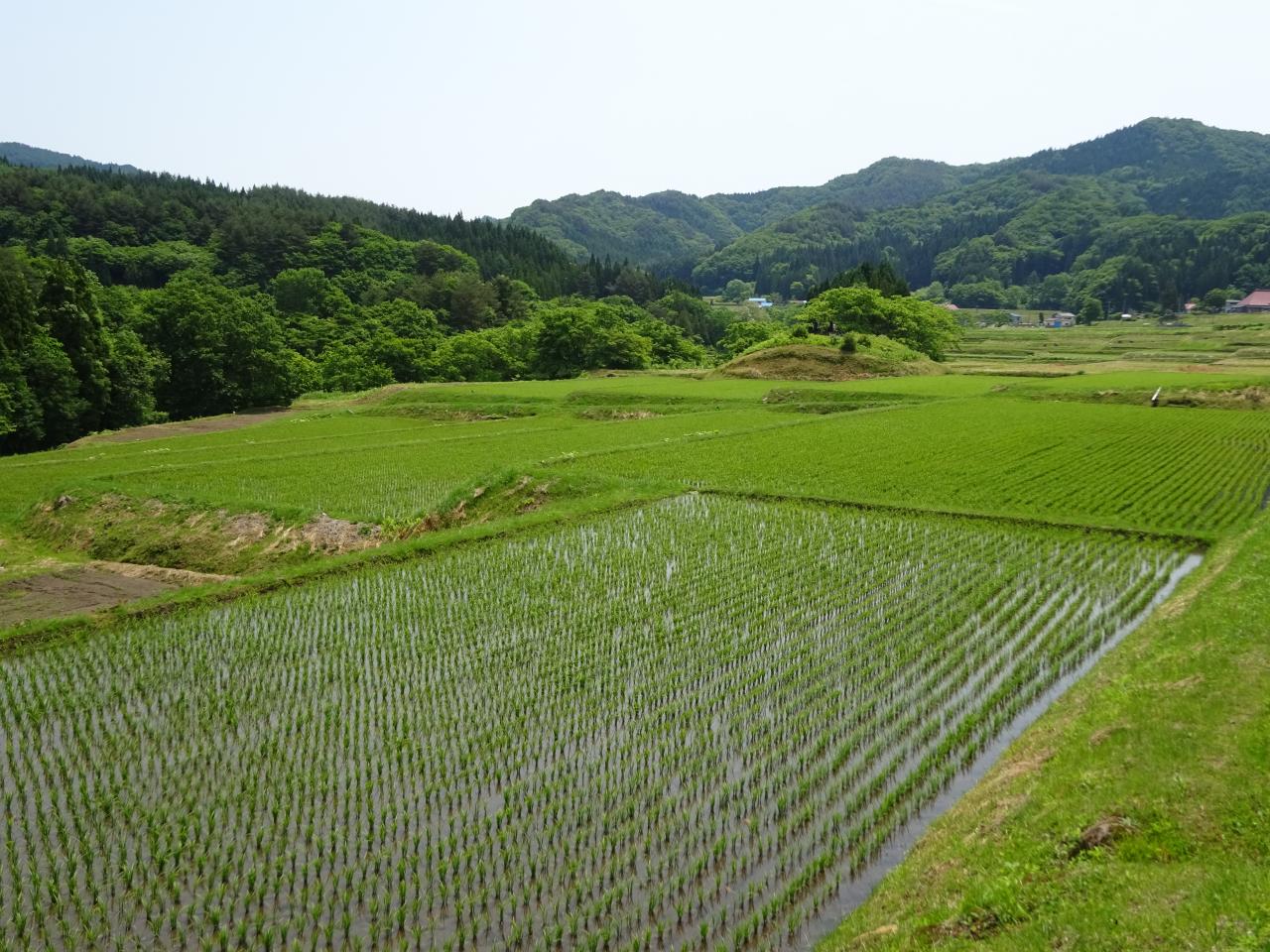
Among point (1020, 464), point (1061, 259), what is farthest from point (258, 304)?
point (1061, 259)

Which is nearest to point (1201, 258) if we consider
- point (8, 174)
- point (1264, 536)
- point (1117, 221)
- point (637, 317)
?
point (1117, 221)

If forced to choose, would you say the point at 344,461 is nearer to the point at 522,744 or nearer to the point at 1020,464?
the point at 1020,464

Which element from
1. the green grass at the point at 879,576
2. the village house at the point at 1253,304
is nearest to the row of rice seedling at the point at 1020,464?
the green grass at the point at 879,576

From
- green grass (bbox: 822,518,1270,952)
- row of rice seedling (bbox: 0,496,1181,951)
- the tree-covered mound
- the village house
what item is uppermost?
the village house

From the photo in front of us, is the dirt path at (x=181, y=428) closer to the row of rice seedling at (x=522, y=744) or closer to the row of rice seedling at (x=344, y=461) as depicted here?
the row of rice seedling at (x=344, y=461)

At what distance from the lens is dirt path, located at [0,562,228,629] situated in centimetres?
1397

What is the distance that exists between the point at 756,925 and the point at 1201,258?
14425 cm

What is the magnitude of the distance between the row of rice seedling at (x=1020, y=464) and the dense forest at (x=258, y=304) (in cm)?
3009

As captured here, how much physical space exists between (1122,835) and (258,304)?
2778 inches

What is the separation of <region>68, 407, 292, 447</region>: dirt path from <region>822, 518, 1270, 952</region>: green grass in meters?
39.0

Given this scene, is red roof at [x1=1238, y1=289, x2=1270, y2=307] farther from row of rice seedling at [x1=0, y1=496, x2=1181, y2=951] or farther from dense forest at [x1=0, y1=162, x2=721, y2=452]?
row of rice seedling at [x1=0, y1=496, x2=1181, y2=951]

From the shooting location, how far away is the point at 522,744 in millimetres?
8594

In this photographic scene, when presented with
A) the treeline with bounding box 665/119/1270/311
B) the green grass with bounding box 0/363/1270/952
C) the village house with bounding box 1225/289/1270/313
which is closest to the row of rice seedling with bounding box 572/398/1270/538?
the green grass with bounding box 0/363/1270/952

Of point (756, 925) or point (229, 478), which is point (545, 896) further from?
point (229, 478)
